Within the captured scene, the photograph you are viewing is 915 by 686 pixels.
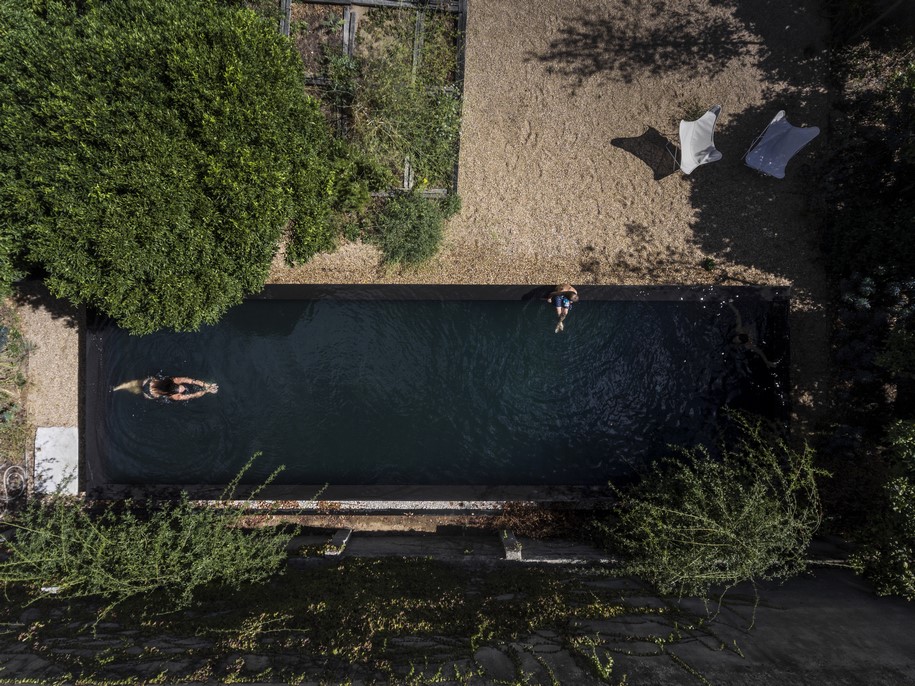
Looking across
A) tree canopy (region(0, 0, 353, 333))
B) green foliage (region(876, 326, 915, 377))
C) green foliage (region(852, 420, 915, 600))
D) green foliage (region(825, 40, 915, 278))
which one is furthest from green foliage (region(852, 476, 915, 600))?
tree canopy (region(0, 0, 353, 333))

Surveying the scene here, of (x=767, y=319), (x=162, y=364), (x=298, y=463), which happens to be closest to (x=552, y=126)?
(x=767, y=319)

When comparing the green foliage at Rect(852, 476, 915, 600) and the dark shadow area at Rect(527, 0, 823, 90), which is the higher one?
the dark shadow area at Rect(527, 0, 823, 90)

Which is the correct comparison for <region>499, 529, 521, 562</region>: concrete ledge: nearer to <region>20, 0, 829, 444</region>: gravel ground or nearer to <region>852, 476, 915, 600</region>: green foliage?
<region>20, 0, 829, 444</region>: gravel ground

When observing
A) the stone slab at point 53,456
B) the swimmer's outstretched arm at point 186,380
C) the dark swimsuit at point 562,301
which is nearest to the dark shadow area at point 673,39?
the dark swimsuit at point 562,301

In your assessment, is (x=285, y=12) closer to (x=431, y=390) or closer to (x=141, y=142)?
(x=141, y=142)

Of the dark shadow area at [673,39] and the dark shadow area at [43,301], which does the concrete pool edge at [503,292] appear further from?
the dark shadow area at [673,39]

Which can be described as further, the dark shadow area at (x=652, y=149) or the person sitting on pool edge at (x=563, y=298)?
the dark shadow area at (x=652, y=149)

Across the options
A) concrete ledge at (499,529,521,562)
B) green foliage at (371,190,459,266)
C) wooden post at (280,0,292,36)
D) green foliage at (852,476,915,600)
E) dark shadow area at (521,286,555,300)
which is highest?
wooden post at (280,0,292,36)

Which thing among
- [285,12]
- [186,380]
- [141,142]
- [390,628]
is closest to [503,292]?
[390,628]
